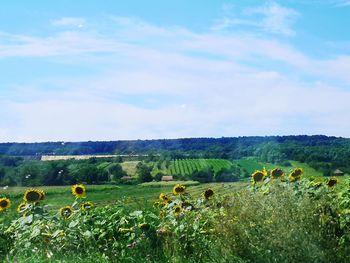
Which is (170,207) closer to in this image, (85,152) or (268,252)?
(268,252)

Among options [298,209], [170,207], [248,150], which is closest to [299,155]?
[248,150]

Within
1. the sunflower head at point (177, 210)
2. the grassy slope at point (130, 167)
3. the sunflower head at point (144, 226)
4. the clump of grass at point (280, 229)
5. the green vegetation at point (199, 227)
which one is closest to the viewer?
the clump of grass at point (280, 229)

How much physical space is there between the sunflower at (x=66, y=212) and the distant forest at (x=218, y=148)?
375 cm

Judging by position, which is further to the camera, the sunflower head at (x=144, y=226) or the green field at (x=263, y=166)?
the green field at (x=263, y=166)

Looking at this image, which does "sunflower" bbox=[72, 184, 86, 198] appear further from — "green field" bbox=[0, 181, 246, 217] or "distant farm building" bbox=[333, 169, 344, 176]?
"distant farm building" bbox=[333, 169, 344, 176]

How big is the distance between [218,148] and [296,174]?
448cm

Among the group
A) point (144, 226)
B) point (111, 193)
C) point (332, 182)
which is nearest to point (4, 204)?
point (144, 226)

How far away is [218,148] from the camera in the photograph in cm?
1155

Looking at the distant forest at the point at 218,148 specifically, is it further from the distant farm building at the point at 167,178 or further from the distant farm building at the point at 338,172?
the distant farm building at the point at 167,178

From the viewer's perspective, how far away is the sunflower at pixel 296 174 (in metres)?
7.02

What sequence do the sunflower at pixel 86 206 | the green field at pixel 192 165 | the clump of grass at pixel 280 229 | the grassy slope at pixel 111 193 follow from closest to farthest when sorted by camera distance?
the clump of grass at pixel 280 229 < the sunflower at pixel 86 206 < the grassy slope at pixel 111 193 < the green field at pixel 192 165

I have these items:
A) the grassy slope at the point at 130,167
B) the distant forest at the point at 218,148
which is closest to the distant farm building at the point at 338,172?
the distant forest at the point at 218,148

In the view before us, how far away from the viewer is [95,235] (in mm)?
6148

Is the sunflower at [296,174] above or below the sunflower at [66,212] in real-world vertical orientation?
above
